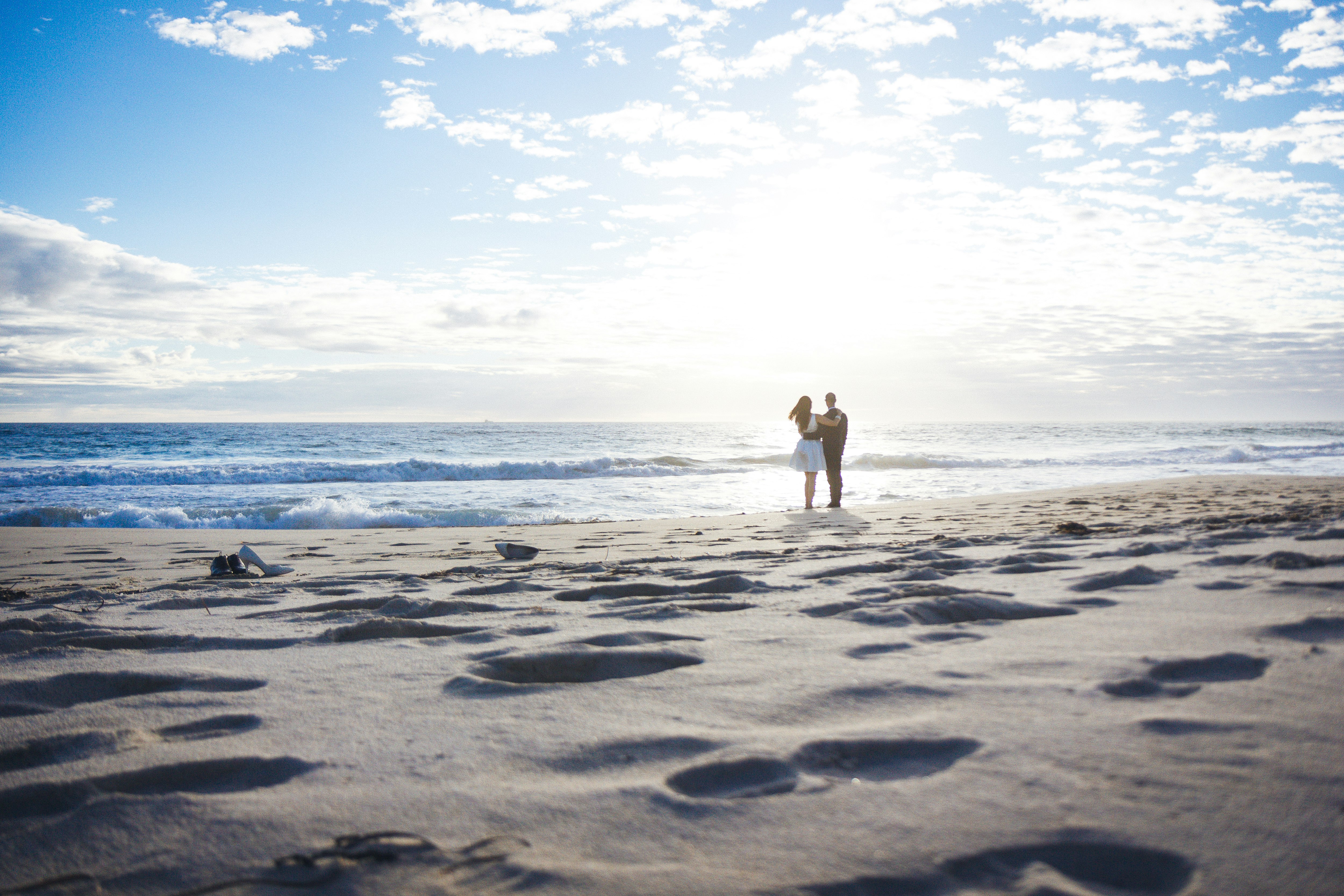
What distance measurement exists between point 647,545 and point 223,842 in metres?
4.56

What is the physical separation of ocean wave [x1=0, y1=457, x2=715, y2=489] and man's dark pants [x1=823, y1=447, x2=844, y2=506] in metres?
8.72

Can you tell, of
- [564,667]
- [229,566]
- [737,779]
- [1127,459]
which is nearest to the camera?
[737,779]

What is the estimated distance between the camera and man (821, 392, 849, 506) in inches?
412

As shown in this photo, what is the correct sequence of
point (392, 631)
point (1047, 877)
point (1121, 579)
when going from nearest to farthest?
point (1047, 877) < point (392, 631) < point (1121, 579)

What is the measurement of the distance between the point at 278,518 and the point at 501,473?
10.3 meters

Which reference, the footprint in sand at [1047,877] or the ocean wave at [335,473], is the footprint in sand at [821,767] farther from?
the ocean wave at [335,473]

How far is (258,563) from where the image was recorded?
430cm

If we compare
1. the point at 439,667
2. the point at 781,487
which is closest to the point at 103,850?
the point at 439,667

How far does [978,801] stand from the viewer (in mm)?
1075

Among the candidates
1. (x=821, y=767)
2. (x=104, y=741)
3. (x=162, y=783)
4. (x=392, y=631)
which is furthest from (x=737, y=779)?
(x=392, y=631)

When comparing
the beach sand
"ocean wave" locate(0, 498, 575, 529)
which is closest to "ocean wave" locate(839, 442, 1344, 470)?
"ocean wave" locate(0, 498, 575, 529)

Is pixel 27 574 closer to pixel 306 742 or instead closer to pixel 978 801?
pixel 306 742

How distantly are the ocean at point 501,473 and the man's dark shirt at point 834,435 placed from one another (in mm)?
986

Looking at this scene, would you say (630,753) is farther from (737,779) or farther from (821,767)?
(821,767)
